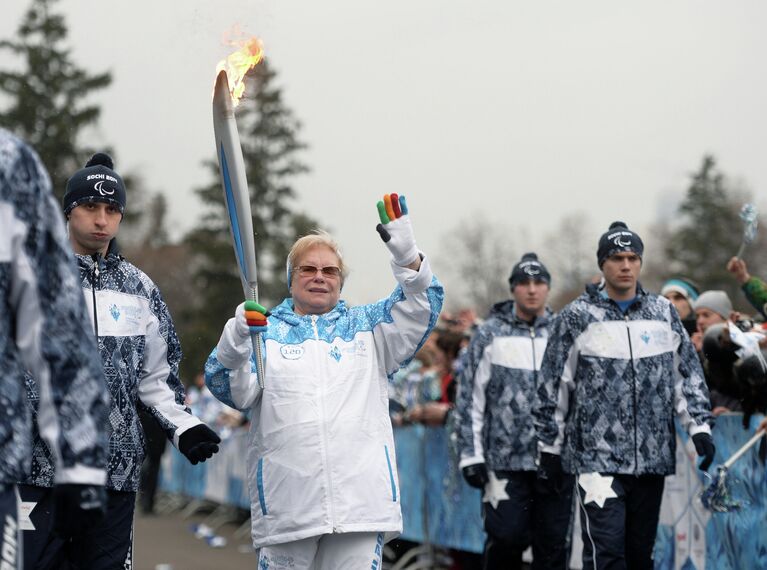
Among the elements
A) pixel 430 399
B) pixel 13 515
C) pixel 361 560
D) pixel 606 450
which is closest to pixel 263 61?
pixel 361 560

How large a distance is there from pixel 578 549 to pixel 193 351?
93.5ft

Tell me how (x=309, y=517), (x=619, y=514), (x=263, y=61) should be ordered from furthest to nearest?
(x=619, y=514), (x=263, y=61), (x=309, y=517)

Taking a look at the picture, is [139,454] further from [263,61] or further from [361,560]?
[263,61]

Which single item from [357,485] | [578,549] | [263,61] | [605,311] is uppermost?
[263,61]

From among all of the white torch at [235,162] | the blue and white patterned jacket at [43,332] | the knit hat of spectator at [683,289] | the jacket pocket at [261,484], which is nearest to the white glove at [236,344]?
the white torch at [235,162]

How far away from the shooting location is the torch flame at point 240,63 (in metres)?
5.04

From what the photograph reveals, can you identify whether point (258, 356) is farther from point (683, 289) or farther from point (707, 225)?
point (707, 225)

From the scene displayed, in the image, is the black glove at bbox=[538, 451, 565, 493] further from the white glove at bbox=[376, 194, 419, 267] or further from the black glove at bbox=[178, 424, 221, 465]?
the black glove at bbox=[178, 424, 221, 465]

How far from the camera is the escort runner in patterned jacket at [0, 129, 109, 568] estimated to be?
108 inches

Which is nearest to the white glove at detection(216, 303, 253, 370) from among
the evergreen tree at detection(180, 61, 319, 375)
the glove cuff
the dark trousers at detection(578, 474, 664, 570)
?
the glove cuff

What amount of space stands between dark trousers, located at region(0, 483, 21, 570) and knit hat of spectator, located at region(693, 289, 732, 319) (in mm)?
5420

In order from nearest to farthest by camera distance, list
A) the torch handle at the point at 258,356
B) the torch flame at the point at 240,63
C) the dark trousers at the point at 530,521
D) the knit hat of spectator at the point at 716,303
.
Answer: the torch handle at the point at 258,356
the torch flame at the point at 240,63
the dark trousers at the point at 530,521
the knit hat of spectator at the point at 716,303

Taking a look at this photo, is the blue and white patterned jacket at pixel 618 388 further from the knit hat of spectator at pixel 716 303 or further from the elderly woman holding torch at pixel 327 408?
the elderly woman holding torch at pixel 327 408

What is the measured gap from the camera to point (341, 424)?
4.75 m
